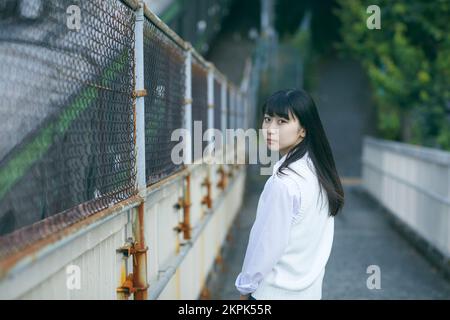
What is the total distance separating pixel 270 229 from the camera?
2936 millimetres

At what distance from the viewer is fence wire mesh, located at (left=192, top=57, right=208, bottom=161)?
6820 mm

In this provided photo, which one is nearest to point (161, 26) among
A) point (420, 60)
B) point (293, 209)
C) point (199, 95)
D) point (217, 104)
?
point (293, 209)

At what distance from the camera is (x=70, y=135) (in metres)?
2.88

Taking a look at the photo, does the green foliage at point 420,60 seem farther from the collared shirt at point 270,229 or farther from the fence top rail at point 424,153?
the collared shirt at point 270,229

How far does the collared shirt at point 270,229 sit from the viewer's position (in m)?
2.92

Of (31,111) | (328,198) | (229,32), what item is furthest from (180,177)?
(229,32)

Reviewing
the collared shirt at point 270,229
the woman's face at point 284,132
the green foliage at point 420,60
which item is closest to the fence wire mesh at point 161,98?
the woman's face at point 284,132

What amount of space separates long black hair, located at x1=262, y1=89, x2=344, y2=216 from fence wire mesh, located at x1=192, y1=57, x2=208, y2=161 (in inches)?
139

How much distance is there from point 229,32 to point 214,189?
77.1 ft

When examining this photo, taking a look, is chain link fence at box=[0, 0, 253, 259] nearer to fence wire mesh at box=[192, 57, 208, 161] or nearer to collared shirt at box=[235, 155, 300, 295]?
collared shirt at box=[235, 155, 300, 295]

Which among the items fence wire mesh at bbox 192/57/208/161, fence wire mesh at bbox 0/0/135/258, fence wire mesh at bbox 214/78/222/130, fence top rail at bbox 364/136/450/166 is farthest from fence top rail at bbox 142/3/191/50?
fence top rail at bbox 364/136/450/166

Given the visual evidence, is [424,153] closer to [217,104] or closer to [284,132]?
[217,104]

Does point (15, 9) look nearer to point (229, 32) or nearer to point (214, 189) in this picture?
point (214, 189)

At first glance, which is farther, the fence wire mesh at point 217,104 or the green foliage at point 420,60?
the green foliage at point 420,60
